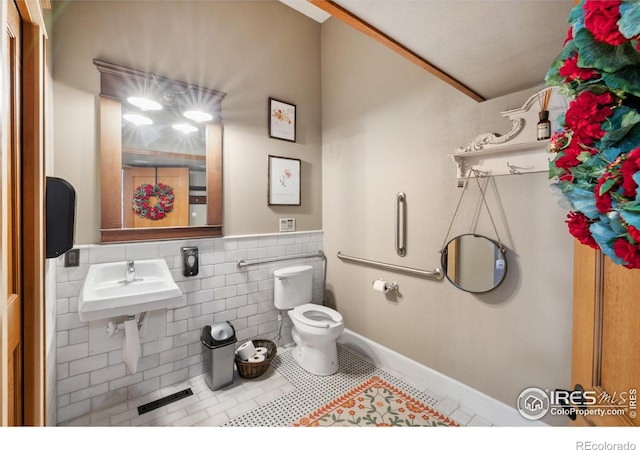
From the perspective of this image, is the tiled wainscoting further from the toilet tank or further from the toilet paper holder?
the toilet paper holder

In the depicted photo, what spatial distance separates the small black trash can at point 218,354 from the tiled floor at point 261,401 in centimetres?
7

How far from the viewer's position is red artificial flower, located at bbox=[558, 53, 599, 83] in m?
0.44

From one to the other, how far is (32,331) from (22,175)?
57 centimetres

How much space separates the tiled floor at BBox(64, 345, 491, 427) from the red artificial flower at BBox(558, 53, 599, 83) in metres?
1.96

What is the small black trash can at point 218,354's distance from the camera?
1.99m

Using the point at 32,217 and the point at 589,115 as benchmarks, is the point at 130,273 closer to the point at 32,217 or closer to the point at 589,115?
the point at 32,217

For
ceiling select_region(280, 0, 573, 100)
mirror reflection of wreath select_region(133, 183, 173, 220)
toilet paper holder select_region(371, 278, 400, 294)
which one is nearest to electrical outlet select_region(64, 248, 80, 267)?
mirror reflection of wreath select_region(133, 183, 173, 220)

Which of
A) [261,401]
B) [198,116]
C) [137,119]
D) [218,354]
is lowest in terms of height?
[261,401]

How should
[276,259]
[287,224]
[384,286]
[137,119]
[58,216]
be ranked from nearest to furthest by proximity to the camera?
[58,216] → [137,119] → [384,286] → [276,259] → [287,224]

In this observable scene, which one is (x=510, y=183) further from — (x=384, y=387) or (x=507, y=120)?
(x=384, y=387)

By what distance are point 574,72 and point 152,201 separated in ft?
7.31

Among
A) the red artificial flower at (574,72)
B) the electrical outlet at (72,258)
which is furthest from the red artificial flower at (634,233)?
the electrical outlet at (72,258)

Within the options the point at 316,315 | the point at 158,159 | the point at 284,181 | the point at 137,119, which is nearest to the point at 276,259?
the point at 316,315

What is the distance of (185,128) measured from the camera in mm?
2109
